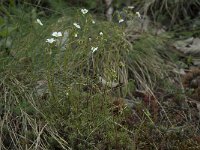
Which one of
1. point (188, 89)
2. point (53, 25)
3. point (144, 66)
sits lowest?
point (188, 89)

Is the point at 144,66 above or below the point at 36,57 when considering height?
below

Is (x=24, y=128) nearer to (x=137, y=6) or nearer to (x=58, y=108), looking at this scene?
(x=58, y=108)

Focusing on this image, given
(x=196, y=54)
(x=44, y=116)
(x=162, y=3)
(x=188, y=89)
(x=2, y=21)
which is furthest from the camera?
(x=162, y=3)

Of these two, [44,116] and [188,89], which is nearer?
[44,116]

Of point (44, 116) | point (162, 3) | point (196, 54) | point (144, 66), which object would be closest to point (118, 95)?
point (144, 66)

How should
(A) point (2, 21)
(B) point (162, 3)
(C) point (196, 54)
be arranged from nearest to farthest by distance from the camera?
(A) point (2, 21), (C) point (196, 54), (B) point (162, 3)

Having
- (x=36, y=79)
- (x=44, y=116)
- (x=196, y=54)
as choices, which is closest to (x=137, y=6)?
(x=196, y=54)
